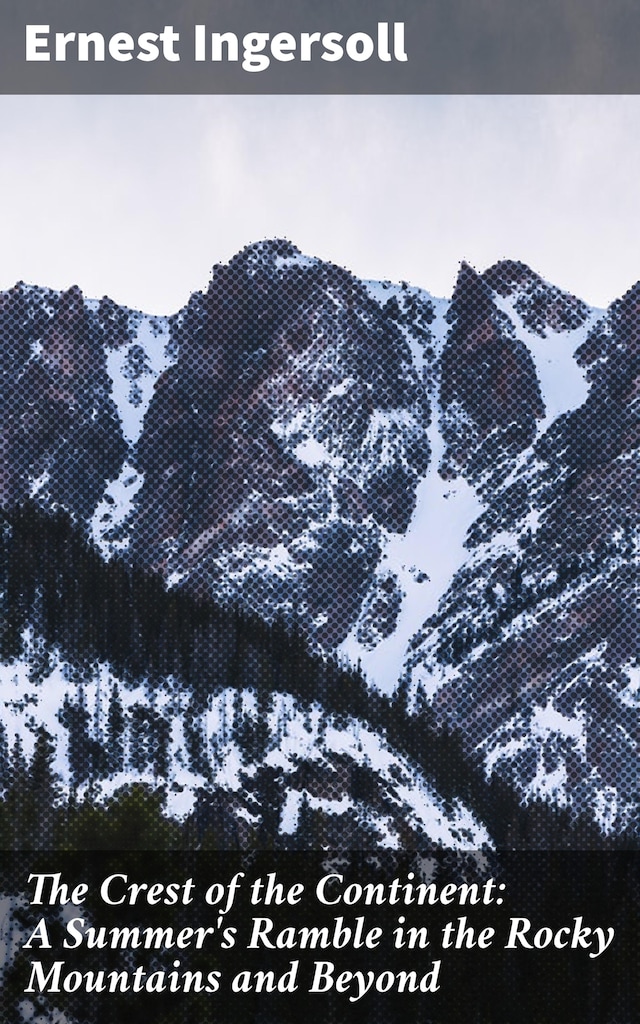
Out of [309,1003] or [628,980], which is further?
[628,980]

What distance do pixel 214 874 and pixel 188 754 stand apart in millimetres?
112859

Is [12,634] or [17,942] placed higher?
[12,634]

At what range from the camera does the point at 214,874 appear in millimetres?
65750

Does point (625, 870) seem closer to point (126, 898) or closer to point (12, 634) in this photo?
point (12, 634)

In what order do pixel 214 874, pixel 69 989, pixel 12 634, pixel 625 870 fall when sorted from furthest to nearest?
pixel 12 634, pixel 625 870, pixel 214 874, pixel 69 989

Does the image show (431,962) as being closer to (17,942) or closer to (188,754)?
(17,942)

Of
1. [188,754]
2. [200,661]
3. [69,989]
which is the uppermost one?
[200,661]

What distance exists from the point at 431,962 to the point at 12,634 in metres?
98.4

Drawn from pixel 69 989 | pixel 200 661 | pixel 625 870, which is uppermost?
pixel 200 661

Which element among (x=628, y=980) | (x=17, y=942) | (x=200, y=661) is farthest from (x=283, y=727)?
(x=17, y=942)

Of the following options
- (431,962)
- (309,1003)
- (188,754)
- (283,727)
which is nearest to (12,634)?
(188,754)

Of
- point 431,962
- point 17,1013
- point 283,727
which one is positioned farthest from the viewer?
point 283,727

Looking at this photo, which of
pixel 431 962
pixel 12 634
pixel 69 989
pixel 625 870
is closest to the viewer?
pixel 69 989

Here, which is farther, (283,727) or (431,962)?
(283,727)
